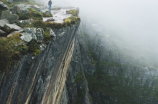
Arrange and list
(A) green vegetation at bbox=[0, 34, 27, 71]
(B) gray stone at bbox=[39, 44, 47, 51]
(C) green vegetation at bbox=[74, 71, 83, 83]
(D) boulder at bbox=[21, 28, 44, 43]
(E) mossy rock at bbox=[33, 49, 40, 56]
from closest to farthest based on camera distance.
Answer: (A) green vegetation at bbox=[0, 34, 27, 71] < (E) mossy rock at bbox=[33, 49, 40, 56] < (D) boulder at bbox=[21, 28, 44, 43] < (B) gray stone at bbox=[39, 44, 47, 51] < (C) green vegetation at bbox=[74, 71, 83, 83]

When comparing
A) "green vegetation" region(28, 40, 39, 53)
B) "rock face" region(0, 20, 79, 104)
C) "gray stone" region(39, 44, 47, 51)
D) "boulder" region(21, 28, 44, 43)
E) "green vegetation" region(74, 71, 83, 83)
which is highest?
"green vegetation" region(74, 71, 83, 83)

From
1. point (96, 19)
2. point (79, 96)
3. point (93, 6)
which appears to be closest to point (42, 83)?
point (79, 96)

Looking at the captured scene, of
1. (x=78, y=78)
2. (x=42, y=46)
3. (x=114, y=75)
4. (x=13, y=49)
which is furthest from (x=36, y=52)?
(x=114, y=75)

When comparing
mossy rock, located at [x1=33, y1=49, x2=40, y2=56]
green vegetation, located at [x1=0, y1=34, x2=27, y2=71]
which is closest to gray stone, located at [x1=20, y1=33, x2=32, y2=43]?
green vegetation, located at [x1=0, y1=34, x2=27, y2=71]

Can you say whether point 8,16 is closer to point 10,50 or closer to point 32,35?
point 32,35

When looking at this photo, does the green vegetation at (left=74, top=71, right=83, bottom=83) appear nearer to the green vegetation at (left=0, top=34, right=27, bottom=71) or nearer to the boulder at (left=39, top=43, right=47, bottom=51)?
the boulder at (left=39, top=43, right=47, bottom=51)

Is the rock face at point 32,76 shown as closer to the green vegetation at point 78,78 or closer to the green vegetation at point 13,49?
the green vegetation at point 13,49
